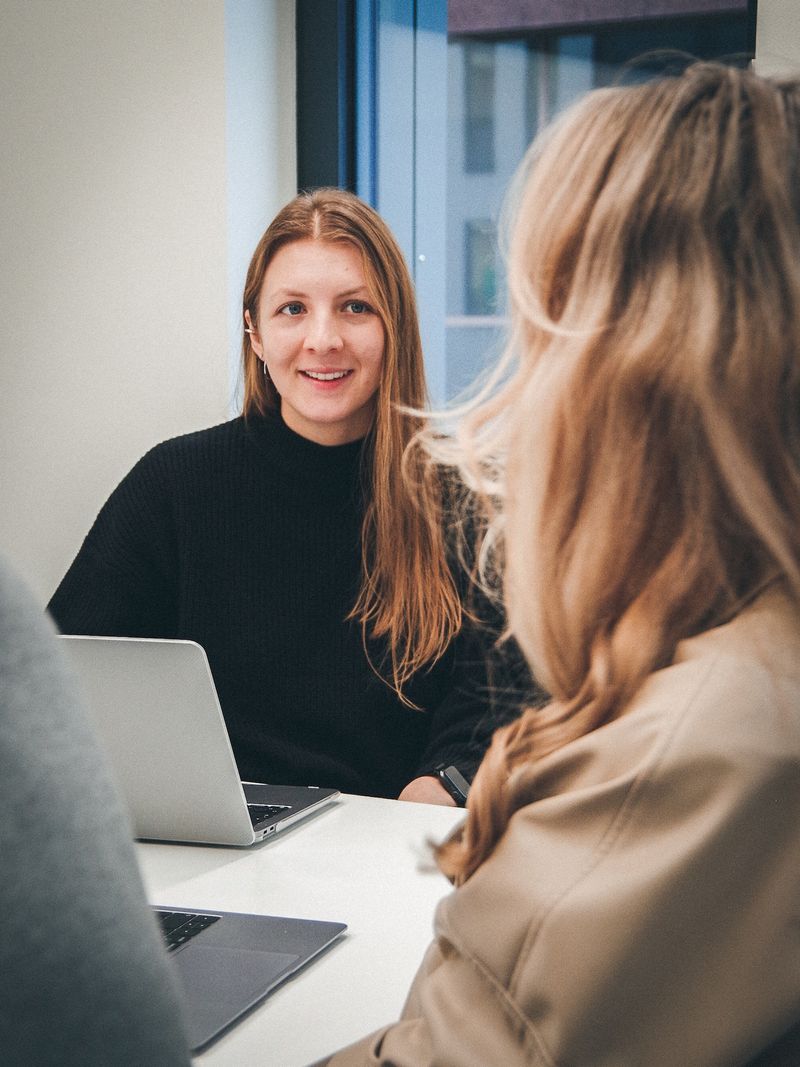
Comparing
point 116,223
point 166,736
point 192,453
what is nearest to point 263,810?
point 166,736

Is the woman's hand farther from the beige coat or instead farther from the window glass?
the window glass

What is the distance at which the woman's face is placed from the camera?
1899 millimetres

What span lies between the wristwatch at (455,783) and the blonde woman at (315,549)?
0.16 metres

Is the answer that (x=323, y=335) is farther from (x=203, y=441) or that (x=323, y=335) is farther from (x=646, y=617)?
(x=646, y=617)

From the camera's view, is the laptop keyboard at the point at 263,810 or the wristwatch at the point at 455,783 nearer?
the laptop keyboard at the point at 263,810

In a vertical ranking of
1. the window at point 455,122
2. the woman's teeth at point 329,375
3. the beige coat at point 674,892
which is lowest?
the beige coat at point 674,892

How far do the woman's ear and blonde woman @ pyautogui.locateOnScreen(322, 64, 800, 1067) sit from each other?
130 centimetres

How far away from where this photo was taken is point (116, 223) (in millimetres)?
2443

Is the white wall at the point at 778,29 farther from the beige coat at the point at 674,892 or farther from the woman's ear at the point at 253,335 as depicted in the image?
the beige coat at the point at 674,892

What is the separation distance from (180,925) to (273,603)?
2.81 ft

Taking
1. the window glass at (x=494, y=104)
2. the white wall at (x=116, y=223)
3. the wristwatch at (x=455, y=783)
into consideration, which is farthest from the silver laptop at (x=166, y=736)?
the window glass at (x=494, y=104)

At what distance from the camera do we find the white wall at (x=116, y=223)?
92.7 inches

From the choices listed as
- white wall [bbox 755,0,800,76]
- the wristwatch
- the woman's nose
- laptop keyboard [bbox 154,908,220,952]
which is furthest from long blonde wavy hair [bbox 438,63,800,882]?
white wall [bbox 755,0,800,76]

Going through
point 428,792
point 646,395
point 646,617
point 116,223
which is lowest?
point 428,792
